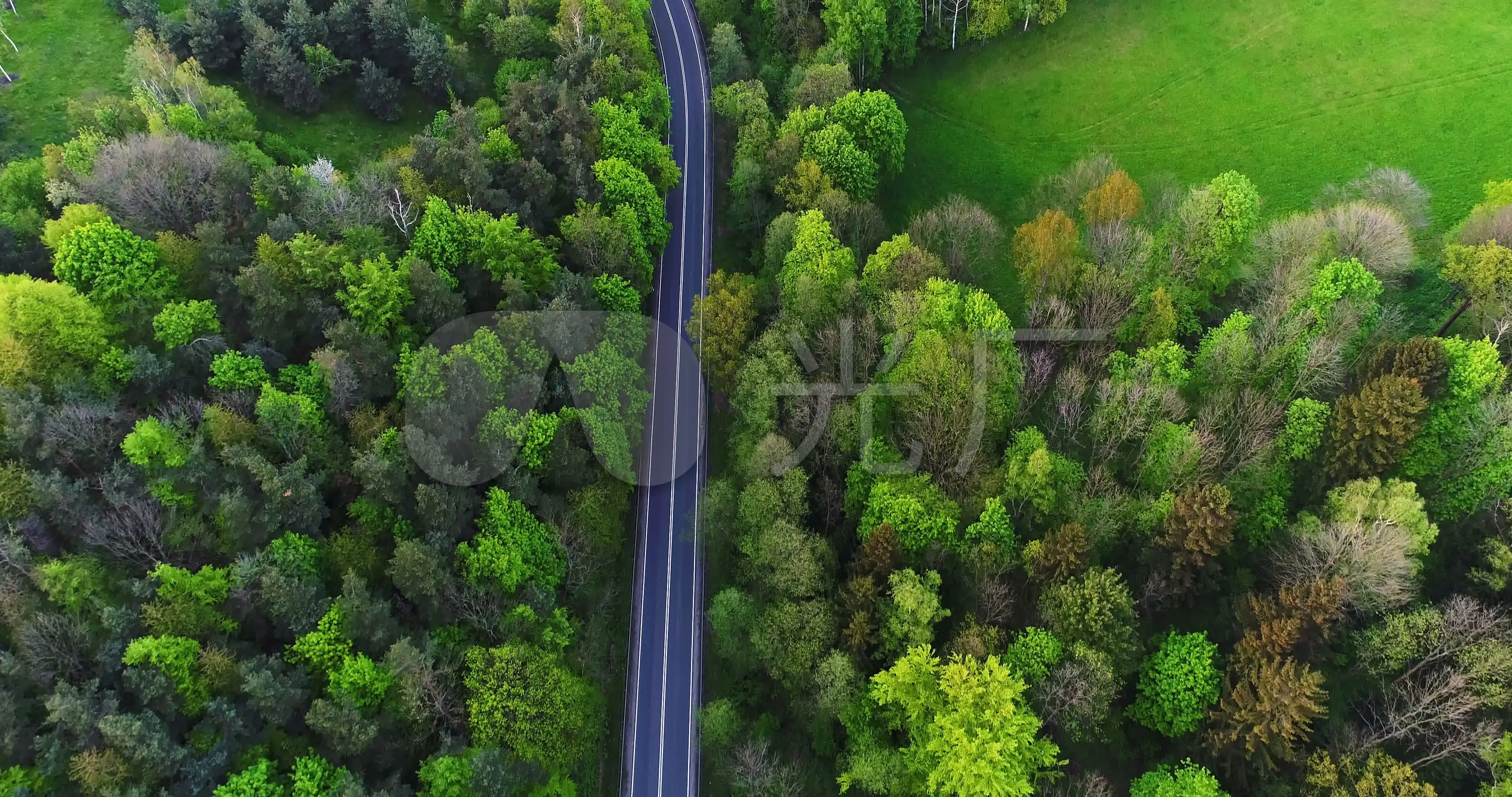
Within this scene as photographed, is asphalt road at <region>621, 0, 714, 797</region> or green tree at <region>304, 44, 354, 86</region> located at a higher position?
green tree at <region>304, 44, 354, 86</region>

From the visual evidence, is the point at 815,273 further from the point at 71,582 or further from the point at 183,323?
the point at 71,582

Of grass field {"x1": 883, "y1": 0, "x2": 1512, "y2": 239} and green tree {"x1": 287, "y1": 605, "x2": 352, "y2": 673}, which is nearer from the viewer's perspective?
green tree {"x1": 287, "y1": 605, "x2": 352, "y2": 673}

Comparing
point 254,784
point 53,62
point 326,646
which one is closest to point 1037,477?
point 326,646

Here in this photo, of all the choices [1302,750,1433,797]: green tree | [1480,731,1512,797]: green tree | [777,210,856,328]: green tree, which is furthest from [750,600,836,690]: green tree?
[1480,731,1512,797]: green tree

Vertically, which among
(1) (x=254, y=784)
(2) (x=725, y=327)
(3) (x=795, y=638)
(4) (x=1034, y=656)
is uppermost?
(2) (x=725, y=327)

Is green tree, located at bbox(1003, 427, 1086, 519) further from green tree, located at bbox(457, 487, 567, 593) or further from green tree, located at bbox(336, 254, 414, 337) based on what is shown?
green tree, located at bbox(336, 254, 414, 337)
